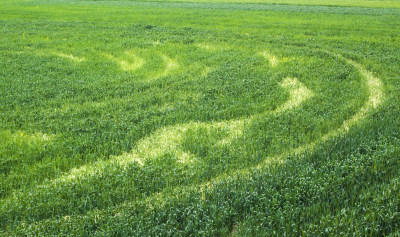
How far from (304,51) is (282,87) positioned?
471 centimetres

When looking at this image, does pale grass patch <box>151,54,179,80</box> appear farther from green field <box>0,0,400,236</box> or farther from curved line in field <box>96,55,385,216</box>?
curved line in field <box>96,55,385,216</box>

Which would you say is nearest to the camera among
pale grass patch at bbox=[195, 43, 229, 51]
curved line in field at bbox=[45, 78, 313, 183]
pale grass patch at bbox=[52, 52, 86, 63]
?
curved line in field at bbox=[45, 78, 313, 183]

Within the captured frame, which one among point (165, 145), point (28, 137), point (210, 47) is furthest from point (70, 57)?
point (165, 145)

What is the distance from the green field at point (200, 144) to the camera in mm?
4477

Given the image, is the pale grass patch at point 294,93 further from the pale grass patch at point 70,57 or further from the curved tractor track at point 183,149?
the pale grass patch at point 70,57

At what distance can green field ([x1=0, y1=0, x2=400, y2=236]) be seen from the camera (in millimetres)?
4477

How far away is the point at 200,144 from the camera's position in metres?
6.36

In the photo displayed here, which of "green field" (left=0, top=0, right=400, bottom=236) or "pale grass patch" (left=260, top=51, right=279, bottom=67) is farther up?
"pale grass patch" (left=260, top=51, right=279, bottom=67)

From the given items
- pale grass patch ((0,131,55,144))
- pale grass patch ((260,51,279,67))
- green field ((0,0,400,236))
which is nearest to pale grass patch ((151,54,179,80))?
green field ((0,0,400,236))

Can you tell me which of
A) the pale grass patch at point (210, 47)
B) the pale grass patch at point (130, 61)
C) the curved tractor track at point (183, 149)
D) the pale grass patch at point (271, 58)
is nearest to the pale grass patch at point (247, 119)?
the curved tractor track at point (183, 149)

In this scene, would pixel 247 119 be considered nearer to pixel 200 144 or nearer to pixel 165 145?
pixel 200 144

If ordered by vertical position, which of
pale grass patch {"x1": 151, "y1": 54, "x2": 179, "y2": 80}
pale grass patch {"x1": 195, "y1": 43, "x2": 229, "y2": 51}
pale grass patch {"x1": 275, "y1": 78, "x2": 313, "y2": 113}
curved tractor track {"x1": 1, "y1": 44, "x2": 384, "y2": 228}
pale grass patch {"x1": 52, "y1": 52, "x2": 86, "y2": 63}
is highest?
pale grass patch {"x1": 195, "y1": 43, "x2": 229, "y2": 51}

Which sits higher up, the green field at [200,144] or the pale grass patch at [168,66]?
the pale grass patch at [168,66]

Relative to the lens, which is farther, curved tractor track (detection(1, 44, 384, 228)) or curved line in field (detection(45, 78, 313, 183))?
curved line in field (detection(45, 78, 313, 183))
